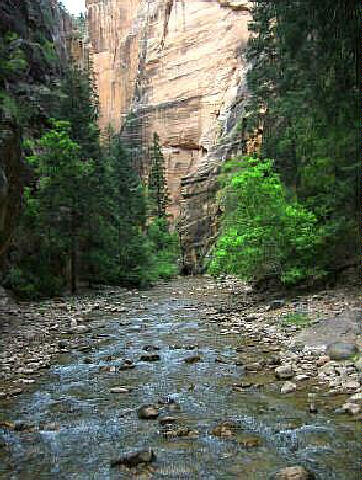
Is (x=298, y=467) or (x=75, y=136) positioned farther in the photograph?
(x=75, y=136)

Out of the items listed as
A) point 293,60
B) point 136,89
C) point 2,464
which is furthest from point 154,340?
point 136,89

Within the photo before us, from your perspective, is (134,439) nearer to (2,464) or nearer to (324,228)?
(2,464)

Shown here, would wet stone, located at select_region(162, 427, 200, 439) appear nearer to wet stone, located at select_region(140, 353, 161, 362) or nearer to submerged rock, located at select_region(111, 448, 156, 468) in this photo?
submerged rock, located at select_region(111, 448, 156, 468)

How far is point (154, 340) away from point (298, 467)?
6.82 meters

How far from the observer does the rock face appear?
132ft

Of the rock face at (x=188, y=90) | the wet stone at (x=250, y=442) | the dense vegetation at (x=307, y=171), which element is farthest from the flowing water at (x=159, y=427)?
the rock face at (x=188, y=90)

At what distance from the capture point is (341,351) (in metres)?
7.81

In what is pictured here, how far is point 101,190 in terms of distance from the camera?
74.8 ft

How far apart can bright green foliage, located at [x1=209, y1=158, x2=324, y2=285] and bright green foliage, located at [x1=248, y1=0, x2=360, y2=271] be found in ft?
1.85

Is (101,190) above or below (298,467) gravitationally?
above

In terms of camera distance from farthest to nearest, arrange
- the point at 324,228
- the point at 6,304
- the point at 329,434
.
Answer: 1. the point at 6,304
2. the point at 324,228
3. the point at 329,434

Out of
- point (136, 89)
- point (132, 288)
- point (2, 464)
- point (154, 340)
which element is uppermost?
point (136, 89)

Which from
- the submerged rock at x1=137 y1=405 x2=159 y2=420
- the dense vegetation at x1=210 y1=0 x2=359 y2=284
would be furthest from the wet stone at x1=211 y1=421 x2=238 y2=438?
the dense vegetation at x1=210 y1=0 x2=359 y2=284

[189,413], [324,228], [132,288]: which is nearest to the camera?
[189,413]
